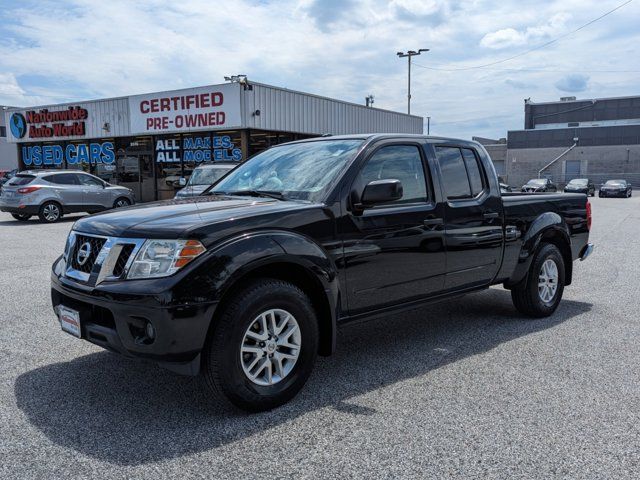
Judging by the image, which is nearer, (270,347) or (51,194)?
(270,347)

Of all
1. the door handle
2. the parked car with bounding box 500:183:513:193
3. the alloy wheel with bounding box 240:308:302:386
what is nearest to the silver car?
the parked car with bounding box 500:183:513:193

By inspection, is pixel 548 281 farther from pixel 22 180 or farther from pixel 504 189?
pixel 22 180

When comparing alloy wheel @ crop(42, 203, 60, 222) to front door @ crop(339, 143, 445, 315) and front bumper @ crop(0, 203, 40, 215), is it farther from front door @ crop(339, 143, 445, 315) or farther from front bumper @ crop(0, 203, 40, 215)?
front door @ crop(339, 143, 445, 315)

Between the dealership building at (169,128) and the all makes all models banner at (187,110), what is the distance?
4 centimetres

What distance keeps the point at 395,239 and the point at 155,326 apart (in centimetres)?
194

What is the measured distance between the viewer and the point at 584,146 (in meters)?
60.9

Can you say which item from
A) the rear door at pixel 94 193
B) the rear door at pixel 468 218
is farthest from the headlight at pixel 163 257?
the rear door at pixel 94 193

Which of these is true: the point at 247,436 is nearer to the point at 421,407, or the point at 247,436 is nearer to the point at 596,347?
the point at 421,407

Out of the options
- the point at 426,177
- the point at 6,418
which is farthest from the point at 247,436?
the point at 426,177

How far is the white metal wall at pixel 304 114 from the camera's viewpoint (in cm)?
2265

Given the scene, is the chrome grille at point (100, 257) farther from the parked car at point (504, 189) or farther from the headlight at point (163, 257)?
the parked car at point (504, 189)

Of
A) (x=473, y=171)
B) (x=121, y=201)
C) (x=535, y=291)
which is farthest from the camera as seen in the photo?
(x=121, y=201)

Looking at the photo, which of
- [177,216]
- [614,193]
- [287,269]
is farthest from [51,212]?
[614,193]

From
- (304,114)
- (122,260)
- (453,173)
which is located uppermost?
(304,114)
